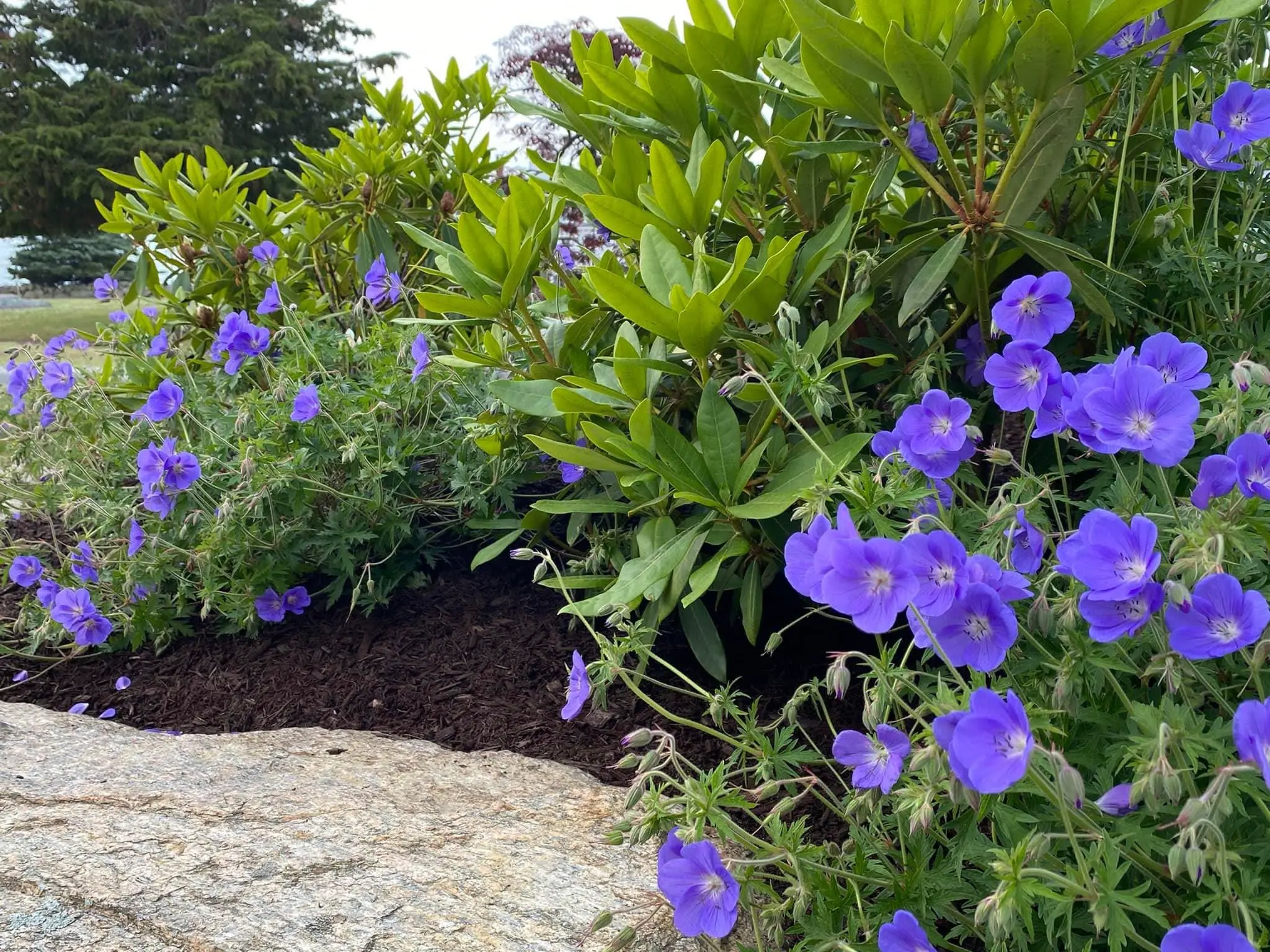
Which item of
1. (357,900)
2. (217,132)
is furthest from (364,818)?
(217,132)

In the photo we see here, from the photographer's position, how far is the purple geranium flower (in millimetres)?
771

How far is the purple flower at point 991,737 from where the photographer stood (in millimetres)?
817

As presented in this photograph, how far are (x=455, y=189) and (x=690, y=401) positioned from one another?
85.4 inches

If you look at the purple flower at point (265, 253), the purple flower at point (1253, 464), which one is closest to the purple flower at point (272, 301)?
the purple flower at point (265, 253)

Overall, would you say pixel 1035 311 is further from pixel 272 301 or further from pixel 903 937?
pixel 272 301

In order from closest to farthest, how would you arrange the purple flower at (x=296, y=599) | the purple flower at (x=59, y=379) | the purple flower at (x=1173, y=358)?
the purple flower at (x=1173, y=358) < the purple flower at (x=296, y=599) < the purple flower at (x=59, y=379)

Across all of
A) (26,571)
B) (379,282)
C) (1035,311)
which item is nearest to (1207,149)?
(1035,311)

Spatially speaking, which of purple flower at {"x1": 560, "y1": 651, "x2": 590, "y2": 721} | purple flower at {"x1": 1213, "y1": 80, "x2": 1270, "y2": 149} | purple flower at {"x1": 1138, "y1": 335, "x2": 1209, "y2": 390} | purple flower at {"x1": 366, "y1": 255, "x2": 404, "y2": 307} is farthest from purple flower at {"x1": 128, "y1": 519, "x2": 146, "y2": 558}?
purple flower at {"x1": 1213, "y1": 80, "x2": 1270, "y2": 149}

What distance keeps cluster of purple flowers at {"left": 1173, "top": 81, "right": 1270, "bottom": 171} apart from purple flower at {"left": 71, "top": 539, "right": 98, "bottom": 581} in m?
2.82

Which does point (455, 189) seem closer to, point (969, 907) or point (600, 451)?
point (600, 451)

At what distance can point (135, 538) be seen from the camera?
2377 millimetres

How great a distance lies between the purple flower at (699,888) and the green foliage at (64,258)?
2056 cm

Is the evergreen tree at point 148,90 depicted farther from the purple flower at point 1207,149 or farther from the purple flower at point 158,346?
the purple flower at point 1207,149

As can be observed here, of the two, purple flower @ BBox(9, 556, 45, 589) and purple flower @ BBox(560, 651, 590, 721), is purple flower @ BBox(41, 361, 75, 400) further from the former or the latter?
purple flower @ BBox(560, 651, 590, 721)
